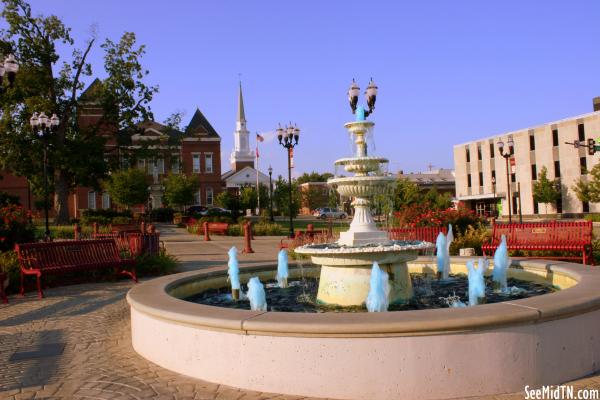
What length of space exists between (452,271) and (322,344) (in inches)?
258

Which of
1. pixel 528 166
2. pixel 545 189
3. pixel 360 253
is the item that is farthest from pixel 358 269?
pixel 528 166

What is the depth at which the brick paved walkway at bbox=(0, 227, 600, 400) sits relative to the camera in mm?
4859

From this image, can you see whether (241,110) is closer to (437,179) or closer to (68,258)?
(437,179)

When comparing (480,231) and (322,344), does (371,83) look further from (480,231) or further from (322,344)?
(322,344)

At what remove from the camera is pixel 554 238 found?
1267 cm

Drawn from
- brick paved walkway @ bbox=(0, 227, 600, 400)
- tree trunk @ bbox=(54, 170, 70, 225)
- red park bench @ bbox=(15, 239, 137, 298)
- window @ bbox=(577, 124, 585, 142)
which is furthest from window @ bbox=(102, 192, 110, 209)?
brick paved walkway @ bbox=(0, 227, 600, 400)

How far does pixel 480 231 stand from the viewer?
16.1 meters

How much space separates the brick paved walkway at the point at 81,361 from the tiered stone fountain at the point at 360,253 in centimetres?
275

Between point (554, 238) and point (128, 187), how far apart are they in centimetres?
4099

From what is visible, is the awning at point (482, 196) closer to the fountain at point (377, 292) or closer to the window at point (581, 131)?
the window at point (581, 131)

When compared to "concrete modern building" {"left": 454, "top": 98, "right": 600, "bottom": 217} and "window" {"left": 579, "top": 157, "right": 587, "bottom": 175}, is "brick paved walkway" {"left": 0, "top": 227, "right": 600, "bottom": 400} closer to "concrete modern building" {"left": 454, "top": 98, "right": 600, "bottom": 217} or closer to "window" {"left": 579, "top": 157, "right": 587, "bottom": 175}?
"concrete modern building" {"left": 454, "top": 98, "right": 600, "bottom": 217}

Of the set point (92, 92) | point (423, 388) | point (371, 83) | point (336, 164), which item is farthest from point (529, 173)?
point (423, 388)

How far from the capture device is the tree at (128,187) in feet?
155

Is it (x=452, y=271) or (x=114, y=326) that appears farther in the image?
(x=452, y=271)
